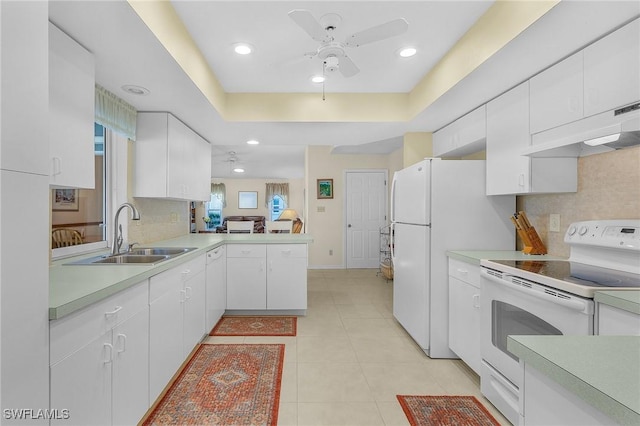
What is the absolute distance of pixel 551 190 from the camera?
204 cm

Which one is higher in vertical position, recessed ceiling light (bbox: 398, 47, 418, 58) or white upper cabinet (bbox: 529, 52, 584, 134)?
recessed ceiling light (bbox: 398, 47, 418, 58)

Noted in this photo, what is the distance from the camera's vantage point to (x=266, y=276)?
3412 mm

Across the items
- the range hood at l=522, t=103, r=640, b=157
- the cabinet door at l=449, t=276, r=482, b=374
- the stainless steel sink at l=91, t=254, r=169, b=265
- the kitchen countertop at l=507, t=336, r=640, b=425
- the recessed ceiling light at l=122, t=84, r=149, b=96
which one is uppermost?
the recessed ceiling light at l=122, t=84, r=149, b=96

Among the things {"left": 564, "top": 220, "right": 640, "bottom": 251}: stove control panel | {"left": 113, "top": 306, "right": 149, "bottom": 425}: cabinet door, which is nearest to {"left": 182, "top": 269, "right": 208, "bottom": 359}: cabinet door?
{"left": 113, "top": 306, "right": 149, "bottom": 425}: cabinet door

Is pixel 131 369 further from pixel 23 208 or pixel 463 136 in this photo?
pixel 463 136

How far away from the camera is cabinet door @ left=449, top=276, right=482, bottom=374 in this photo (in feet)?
6.97

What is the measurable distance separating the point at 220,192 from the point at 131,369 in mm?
9933

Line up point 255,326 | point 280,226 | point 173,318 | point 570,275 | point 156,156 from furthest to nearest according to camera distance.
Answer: point 280,226 → point 255,326 → point 156,156 → point 173,318 → point 570,275

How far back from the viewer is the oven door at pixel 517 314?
4.44 feet

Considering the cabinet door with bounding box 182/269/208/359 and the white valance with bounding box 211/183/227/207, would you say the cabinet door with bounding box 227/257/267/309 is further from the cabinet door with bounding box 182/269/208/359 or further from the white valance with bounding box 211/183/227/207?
the white valance with bounding box 211/183/227/207

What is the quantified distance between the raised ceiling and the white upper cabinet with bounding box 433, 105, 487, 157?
110 millimetres

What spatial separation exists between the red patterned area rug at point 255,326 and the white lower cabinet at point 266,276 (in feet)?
0.38

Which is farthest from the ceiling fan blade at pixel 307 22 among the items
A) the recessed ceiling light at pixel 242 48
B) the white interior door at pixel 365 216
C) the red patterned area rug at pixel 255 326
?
the white interior door at pixel 365 216

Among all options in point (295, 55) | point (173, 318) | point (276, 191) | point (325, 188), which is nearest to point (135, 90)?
point (295, 55)
